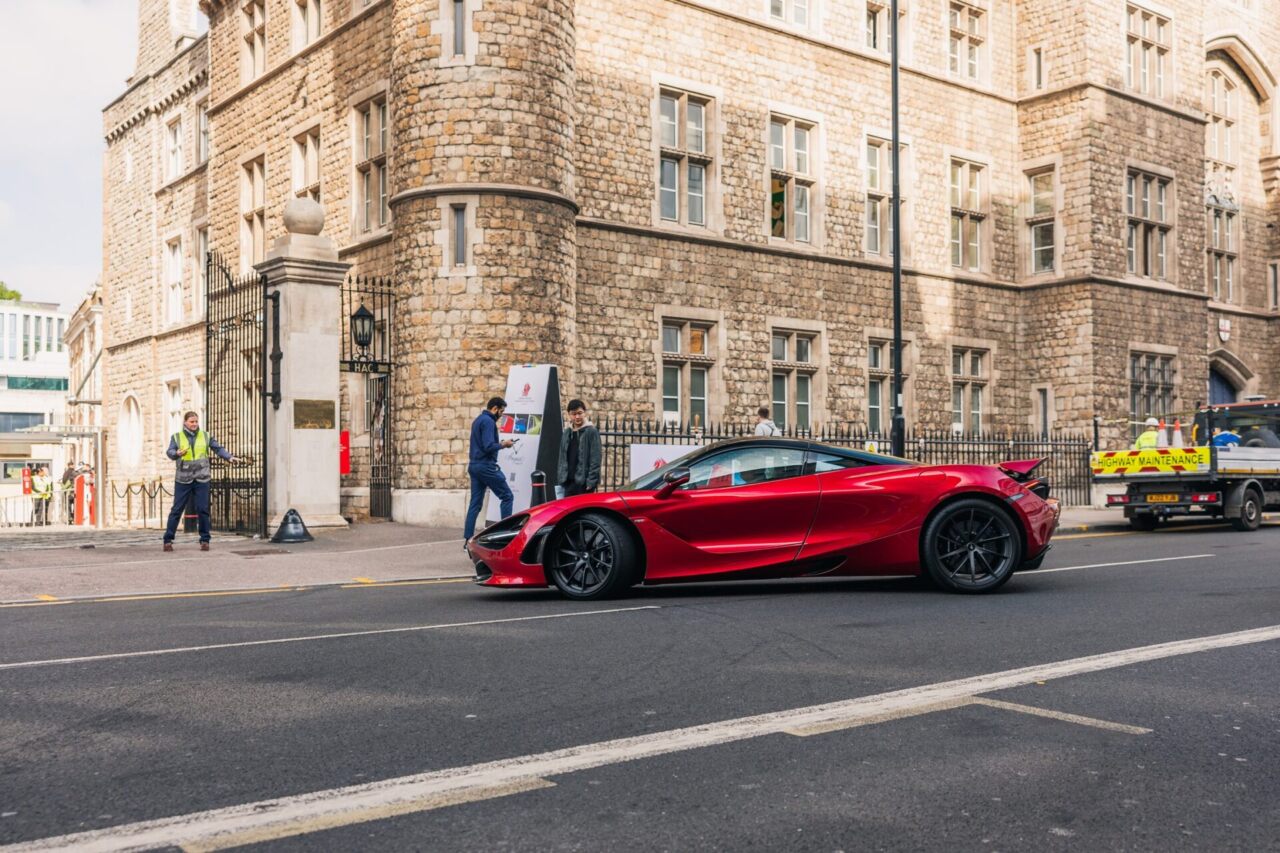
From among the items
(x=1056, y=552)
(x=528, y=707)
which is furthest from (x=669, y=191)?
(x=528, y=707)

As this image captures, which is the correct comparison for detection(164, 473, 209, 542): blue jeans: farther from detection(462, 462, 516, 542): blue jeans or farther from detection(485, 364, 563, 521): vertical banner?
detection(485, 364, 563, 521): vertical banner

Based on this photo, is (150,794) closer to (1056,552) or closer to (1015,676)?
(1015,676)

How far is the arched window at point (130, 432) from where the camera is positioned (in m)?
33.6

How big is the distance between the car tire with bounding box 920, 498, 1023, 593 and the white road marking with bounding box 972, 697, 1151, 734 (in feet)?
14.4

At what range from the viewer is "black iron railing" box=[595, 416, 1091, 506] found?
20.8m

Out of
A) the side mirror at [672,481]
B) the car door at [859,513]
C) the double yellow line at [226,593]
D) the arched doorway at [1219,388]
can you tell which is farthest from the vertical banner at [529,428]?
the arched doorway at [1219,388]

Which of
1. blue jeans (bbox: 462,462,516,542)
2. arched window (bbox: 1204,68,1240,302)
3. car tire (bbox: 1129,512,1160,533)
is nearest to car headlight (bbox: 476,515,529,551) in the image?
blue jeans (bbox: 462,462,516,542)

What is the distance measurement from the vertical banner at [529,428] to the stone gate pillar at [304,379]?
248 centimetres

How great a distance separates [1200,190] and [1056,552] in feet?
64.9

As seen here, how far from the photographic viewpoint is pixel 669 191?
22.6m

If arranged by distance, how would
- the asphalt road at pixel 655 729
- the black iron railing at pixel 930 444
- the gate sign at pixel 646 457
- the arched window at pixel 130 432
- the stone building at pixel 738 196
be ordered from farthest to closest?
the arched window at pixel 130 432
the black iron railing at pixel 930 444
the stone building at pixel 738 196
the gate sign at pixel 646 457
the asphalt road at pixel 655 729

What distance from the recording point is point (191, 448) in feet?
50.2

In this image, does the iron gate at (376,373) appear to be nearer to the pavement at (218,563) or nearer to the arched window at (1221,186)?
the pavement at (218,563)

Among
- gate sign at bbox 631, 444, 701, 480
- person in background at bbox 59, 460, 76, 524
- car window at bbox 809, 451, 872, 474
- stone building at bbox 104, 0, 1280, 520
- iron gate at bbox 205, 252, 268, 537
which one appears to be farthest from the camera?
person in background at bbox 59, 460, 76, 524
